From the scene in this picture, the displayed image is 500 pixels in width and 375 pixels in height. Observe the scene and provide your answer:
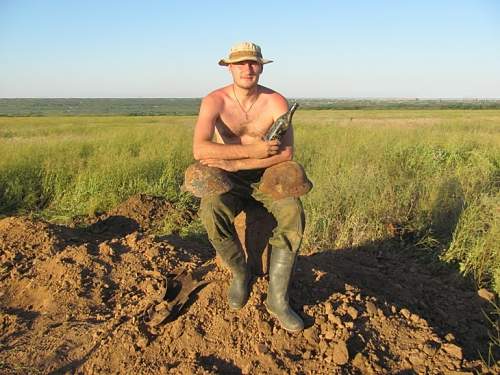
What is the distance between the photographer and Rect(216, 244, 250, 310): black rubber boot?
2.89m

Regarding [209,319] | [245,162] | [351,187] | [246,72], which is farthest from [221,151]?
[351,187]

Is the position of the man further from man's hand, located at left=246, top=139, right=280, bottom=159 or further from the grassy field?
the grassy field

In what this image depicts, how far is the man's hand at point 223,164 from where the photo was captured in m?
2.96

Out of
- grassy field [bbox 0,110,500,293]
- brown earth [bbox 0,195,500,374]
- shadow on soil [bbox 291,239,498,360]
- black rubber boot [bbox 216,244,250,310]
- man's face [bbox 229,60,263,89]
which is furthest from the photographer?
grassy field [bbox 0,110,500,293]

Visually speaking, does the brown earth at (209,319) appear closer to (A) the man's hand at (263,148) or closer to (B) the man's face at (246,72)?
(A) the man's hand at (263,148)

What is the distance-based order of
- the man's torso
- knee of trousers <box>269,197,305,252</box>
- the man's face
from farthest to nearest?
1. the man's torso
2. the man's face
3. knee of trousers <box>269,197,305,252</box>

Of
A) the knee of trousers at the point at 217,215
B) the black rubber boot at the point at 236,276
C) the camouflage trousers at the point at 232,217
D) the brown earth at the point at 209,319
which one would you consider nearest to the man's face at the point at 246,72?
the camouflage trousers at the point at 232,217

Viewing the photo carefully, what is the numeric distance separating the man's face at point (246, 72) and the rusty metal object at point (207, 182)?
0.63m

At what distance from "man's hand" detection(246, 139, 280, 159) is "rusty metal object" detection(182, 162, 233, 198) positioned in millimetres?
245

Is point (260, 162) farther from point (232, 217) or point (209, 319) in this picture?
point (209, 319)

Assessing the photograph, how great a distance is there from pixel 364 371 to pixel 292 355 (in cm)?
41

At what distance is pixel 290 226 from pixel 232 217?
403 mm

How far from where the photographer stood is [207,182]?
283 cm

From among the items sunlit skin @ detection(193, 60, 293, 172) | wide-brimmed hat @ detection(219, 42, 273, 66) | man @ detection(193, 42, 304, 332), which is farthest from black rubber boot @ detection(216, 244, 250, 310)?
wide-brimmed hat @ detection(219, 42, 273, 66)
